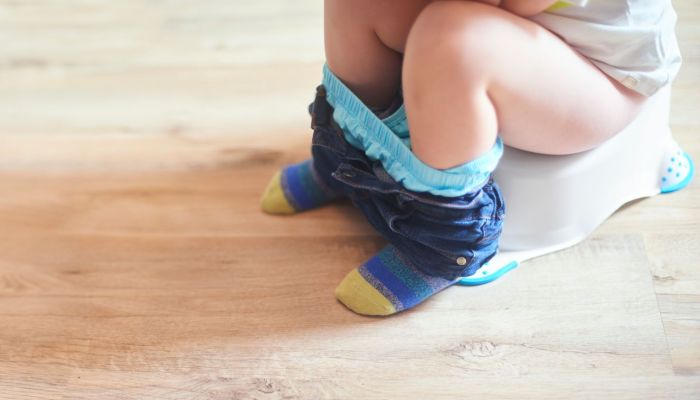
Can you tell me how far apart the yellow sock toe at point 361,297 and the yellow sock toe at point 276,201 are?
15cm

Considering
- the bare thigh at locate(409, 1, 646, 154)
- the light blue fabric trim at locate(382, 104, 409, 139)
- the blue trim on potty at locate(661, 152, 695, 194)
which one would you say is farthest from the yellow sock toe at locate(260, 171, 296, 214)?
the blue trim on potty at locate(661, 152, 695, 194)

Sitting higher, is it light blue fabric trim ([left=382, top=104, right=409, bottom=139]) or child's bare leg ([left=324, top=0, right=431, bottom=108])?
child's bare leg ([left=324, top=0, right=431, bottom=108])

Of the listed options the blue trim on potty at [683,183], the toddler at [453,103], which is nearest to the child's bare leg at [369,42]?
the toddler at [453,103]

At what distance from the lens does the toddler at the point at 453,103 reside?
2.41 ft

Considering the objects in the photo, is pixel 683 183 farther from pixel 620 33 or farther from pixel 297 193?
pixel 297 193

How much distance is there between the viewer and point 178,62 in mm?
1251

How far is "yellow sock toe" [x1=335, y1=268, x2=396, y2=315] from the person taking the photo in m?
0.88

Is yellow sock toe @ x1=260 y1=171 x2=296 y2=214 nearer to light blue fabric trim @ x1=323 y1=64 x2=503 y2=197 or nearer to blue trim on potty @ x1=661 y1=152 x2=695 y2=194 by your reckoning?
light blue fabric trim @ x1=323 y1=64 x2=503 y2=197

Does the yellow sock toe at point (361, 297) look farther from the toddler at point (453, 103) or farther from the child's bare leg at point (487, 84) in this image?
the child's bare leg at point (487, 84)

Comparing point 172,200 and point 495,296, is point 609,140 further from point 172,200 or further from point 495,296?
point 172,200

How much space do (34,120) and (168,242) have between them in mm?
357

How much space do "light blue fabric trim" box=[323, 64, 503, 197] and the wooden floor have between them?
17cm

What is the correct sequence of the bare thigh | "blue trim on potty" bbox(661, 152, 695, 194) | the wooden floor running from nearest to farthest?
Result: the bare thigh → the wooden floor → "blue trim on potty" bbox(661, 152, 695, 194)

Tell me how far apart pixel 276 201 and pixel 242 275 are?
113 mm
